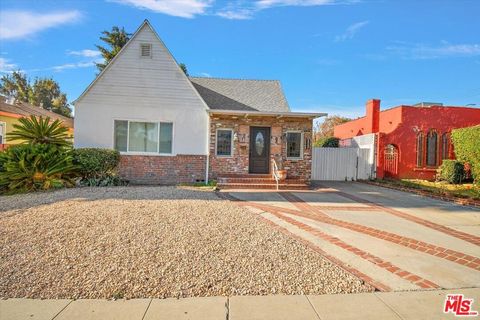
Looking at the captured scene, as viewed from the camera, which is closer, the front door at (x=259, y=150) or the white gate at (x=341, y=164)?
the front door at (x=259, y=150)

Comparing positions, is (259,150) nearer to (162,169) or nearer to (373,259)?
(162,169)

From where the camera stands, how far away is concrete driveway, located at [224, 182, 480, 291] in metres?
3.95

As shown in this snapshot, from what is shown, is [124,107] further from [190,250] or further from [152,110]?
[190,250]

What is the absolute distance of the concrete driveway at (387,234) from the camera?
3949mm

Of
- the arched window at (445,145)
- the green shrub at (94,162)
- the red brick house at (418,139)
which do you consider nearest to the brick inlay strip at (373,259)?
the green shrub at (94,162)

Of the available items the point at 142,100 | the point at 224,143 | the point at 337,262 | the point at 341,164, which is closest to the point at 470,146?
the point at 341,164

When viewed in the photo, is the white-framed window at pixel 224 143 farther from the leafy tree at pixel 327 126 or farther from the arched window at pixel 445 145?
the leafy tree at pixel 327 126

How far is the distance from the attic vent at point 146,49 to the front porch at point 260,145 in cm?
375

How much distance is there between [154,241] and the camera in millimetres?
4754

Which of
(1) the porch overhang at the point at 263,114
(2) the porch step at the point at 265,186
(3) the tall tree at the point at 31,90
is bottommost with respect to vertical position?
(2) the porch step at the point at 265,186

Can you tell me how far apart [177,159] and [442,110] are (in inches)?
587

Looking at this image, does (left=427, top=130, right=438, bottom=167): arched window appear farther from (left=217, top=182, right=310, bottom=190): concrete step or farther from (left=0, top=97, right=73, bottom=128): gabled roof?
(left=0, top=97, right=73, bottom=128): gabled roof

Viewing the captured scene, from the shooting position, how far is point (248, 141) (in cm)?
1284
